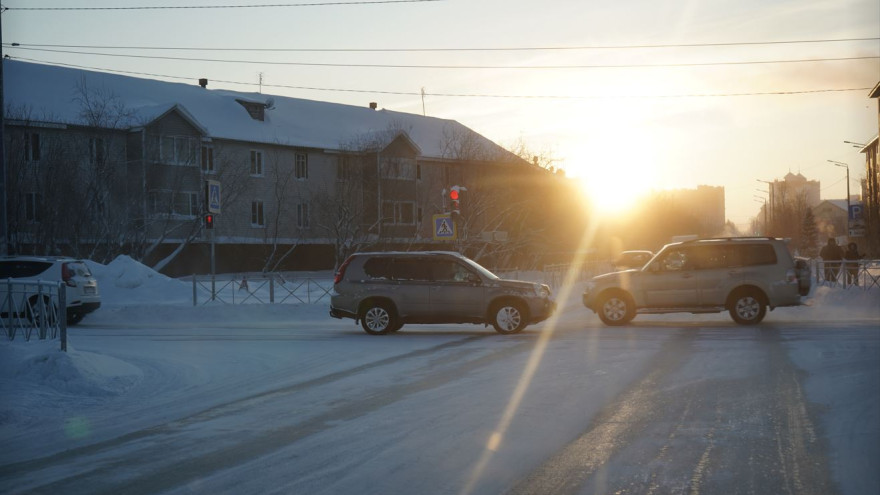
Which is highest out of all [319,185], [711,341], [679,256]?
[319,185]

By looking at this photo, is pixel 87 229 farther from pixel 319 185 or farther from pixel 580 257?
pixel 580 257

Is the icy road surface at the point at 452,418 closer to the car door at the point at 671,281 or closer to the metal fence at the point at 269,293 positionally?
the car door at the point at 671,281

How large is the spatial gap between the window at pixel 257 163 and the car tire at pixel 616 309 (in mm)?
36412

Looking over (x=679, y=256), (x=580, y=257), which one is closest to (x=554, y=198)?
(x=580, y=257)

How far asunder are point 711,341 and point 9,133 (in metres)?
34.0

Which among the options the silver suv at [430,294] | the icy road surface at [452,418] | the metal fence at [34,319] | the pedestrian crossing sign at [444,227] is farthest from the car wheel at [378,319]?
the metal fence at [34,319]

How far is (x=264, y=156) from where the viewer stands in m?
54.4

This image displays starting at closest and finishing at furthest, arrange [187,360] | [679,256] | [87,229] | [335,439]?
[335,439]
[187,360]
[679,256]
[87,229]

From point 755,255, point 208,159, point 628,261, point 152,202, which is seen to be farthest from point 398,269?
point 628,261

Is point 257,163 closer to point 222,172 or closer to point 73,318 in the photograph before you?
point 222,172

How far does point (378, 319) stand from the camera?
1953 cm

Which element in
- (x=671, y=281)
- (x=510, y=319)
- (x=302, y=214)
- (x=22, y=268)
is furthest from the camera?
(x=302, y=214)

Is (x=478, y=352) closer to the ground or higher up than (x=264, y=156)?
closer to the ground

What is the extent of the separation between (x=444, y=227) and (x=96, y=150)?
2325 centimetres
